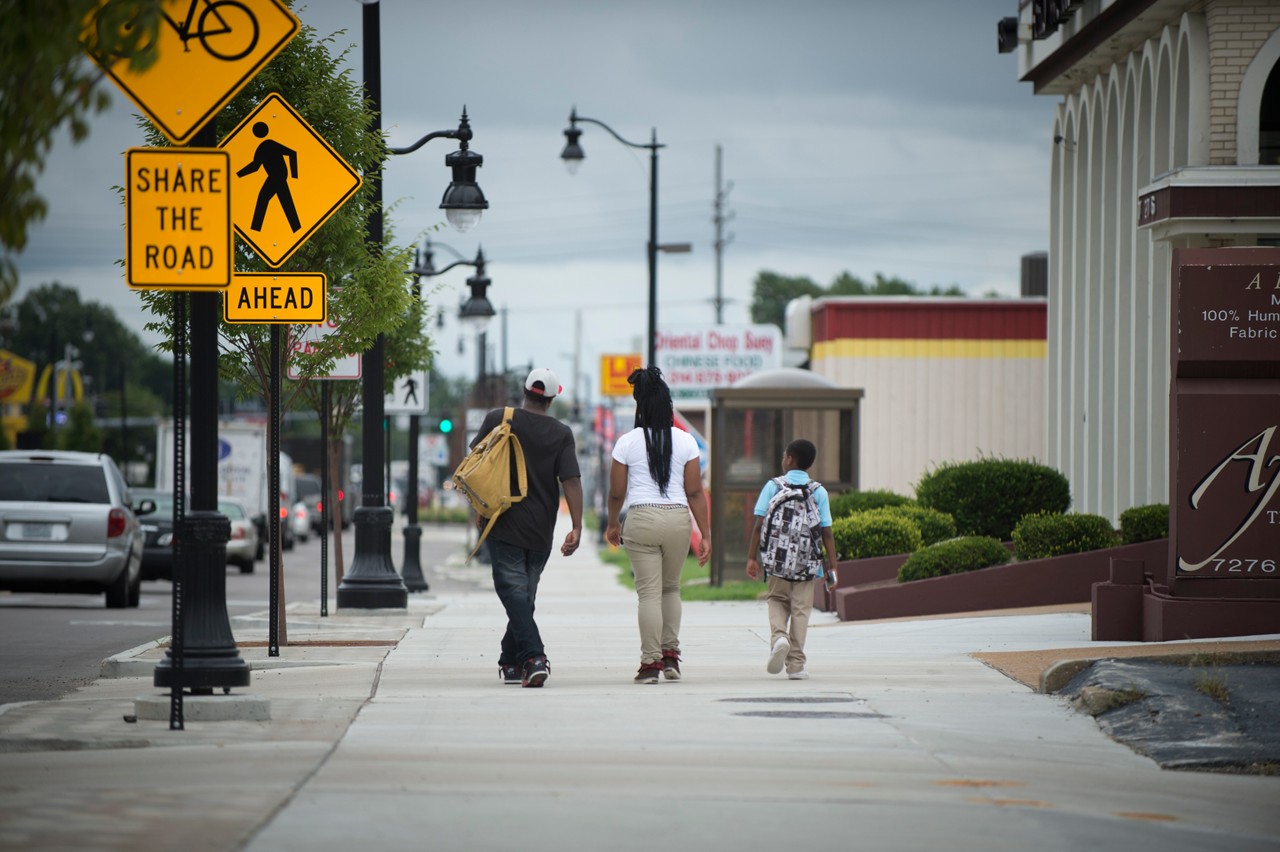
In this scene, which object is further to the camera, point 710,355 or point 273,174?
point 710,355

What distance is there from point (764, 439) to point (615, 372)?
98.9 ft

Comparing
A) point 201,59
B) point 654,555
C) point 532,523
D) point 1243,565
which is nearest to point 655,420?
point 654,555

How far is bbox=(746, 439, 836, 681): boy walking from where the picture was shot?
12.1m

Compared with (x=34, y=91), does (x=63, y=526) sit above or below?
below

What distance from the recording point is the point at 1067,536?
17547 mm

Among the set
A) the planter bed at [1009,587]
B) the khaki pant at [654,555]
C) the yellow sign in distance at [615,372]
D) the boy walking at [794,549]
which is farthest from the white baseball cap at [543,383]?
the yellow sign in distance at [615,372]

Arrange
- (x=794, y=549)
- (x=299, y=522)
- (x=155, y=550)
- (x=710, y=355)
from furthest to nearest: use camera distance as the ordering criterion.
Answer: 1. (x=299, y=522)
2. (x=710, y=355)
3. (x=155, y=550)
4. (x=794, y=549)

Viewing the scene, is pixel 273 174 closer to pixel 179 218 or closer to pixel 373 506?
pixel 179 218

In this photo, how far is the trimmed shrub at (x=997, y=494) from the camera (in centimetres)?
2038

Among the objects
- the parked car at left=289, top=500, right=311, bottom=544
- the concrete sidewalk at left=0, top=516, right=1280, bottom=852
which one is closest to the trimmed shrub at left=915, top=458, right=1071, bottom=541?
the concrete sidewalk at left=0, top=516, right=1280, bottom=852

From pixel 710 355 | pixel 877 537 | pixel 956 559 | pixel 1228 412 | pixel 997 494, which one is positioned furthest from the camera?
pixel 710 355

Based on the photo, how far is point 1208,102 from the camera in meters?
19.2

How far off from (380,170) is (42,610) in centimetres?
845

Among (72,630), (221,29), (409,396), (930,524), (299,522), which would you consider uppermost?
(221,29)
